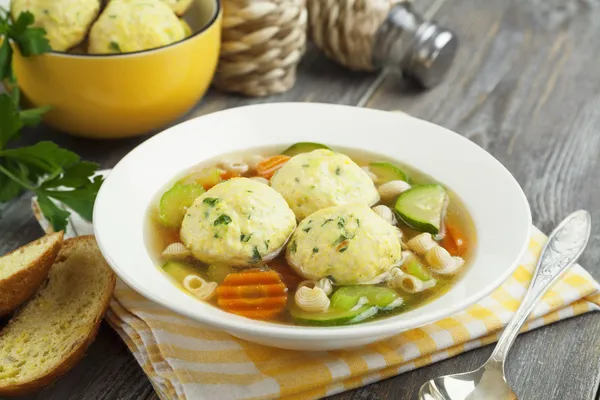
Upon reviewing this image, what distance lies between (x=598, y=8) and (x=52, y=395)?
4.08 m

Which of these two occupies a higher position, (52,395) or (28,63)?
(28,63)

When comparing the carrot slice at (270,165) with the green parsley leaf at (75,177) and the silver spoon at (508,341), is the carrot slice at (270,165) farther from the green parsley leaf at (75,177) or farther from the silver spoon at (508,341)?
the silver spoon at (508,341)

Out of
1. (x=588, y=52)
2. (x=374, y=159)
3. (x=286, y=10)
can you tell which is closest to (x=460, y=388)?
(x=374, y=159)

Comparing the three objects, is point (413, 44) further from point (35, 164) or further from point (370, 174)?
point (35, 164)

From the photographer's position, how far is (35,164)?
276 centimetres

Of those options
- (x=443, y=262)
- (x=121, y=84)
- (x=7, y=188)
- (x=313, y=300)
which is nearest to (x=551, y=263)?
Result: (x=443, y=262)

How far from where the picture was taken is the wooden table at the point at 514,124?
2121 millimetres

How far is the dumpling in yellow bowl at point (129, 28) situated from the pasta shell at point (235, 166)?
647 mm

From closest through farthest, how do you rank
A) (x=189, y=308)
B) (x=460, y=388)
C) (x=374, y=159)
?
(x=189, y=308), (x=460, y=388), (x=374, y=159)

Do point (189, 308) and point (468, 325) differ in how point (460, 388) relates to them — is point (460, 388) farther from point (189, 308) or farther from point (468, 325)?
point (189, 308)

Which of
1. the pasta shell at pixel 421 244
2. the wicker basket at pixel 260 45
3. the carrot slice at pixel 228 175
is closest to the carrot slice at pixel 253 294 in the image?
the pasta shell at pixel 421 244

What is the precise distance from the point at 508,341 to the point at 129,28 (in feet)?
5.96

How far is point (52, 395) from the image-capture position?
205 centimetres

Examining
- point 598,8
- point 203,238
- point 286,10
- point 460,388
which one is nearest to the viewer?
point 460,388
